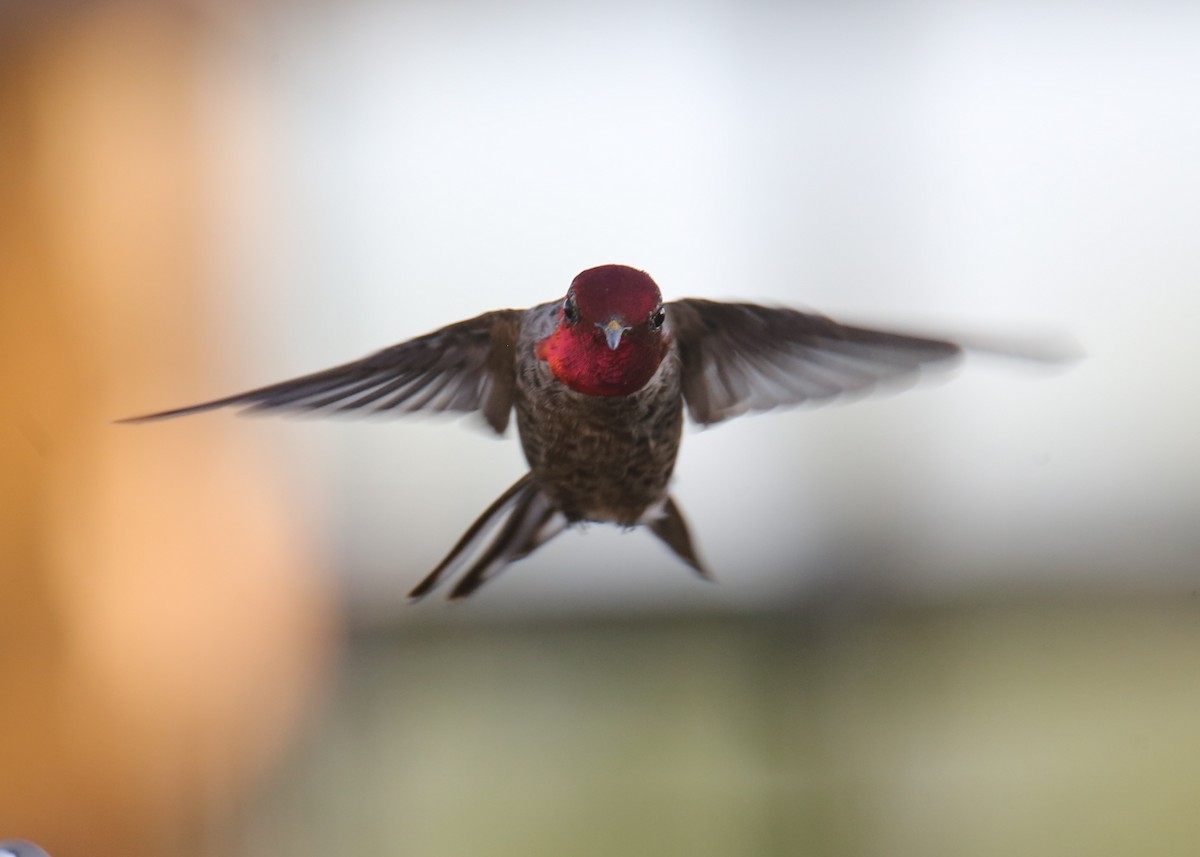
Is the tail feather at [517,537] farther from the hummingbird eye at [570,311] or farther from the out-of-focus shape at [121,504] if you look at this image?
the out-of-focus shape at [121,504]

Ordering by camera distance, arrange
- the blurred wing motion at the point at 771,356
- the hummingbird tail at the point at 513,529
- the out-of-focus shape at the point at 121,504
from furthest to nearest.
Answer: the out-of-focus shape at the point at 121,504
the hummingbird tail at the point at 513,529
the blurred wing motion at the point at 771,356

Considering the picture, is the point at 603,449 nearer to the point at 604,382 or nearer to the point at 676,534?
the point at 604,382

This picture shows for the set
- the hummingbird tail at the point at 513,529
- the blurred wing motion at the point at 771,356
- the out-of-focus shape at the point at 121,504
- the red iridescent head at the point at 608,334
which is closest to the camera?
the red iridescent head at the point at 608,334

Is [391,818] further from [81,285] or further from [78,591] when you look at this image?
[81,285]

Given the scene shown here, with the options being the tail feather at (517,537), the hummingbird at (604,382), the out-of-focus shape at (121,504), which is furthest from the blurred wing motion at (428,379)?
the out-of-focus shape at (121,504)

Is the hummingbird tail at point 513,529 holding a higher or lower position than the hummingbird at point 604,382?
lower

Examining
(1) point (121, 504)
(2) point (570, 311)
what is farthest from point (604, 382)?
(1) point (121, 504)

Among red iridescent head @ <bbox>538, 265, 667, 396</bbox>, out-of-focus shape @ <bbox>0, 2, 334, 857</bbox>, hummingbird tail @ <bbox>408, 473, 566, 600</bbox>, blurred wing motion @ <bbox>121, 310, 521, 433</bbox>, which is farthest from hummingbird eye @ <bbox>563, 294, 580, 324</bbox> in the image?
out-of-focus shape @ <bbox>0, 2, 334, 857</bbox>
